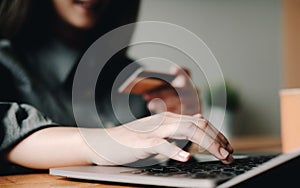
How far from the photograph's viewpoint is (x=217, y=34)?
2.08m

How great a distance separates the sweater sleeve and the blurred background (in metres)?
1.16

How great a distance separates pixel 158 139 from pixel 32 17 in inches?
18.7

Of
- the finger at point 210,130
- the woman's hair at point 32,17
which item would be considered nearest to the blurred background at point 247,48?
the woman's hair at point 32,17

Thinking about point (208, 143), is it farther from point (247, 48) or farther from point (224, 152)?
point (247, 48)

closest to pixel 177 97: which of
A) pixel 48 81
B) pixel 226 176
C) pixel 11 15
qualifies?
pixel 48 81

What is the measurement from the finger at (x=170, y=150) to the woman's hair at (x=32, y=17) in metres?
0.47

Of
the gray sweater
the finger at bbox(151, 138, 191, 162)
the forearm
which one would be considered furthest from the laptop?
the gray sweater

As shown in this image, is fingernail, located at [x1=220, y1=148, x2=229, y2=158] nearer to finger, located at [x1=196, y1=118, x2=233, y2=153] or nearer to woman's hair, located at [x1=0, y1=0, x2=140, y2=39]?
finger, located at [x1=196, y1=118, x2=233, y2=153]

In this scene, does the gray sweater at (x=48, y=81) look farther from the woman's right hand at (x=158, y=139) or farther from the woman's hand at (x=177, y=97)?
the woman's right hand at (x=158, y=139)

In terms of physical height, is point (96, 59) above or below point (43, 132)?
above

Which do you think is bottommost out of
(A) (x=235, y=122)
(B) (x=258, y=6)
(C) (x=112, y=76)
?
(A) (x=235, y=122)

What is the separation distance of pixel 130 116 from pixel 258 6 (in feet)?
4.91

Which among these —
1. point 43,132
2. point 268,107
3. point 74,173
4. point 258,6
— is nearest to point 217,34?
point 258,6

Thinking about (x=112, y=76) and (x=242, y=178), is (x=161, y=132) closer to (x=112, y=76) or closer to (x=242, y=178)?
(x=242, y=178)
